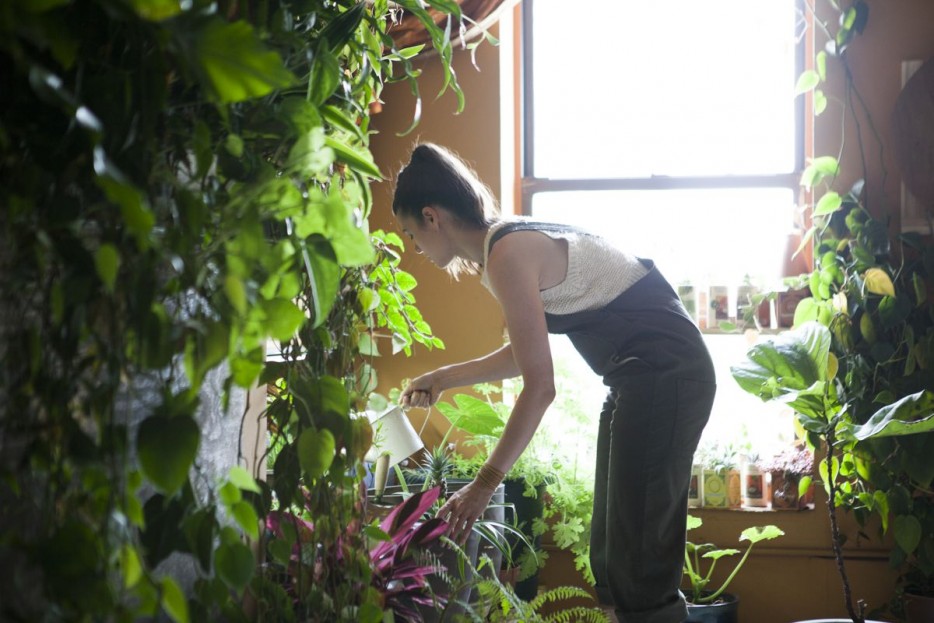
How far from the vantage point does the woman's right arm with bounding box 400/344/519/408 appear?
6.43ft

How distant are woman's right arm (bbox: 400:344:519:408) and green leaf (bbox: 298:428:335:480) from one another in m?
1.06

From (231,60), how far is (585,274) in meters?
1.44

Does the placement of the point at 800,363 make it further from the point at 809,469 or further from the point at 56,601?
the point at 56,601

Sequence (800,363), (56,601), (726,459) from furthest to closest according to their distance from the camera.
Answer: (726,459), (800,363), (56,601)

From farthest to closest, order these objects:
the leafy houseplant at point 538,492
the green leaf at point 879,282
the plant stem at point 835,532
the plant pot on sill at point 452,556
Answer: the green leaf at point 879,282
the leafy houseplant at point 538,492
the plant stem at point 835,532
the plant pot on sill at point 452,556

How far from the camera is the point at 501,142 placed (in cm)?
304

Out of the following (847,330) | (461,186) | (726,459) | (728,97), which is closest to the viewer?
Result: (461,186)

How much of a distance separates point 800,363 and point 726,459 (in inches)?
26.4

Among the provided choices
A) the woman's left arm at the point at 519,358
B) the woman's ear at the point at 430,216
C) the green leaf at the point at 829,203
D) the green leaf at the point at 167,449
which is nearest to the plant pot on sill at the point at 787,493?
the green leaf at the point at 829,203

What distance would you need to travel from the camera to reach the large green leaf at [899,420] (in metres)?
2.03

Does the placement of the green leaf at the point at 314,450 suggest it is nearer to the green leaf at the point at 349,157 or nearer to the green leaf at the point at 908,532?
the green leaf at the point at 349,157

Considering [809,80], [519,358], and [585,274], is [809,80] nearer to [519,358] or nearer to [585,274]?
[585,274]

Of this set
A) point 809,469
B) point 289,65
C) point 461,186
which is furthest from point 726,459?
point 289,65

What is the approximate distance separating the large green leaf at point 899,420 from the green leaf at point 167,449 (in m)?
1.79
